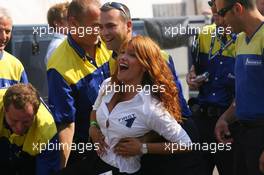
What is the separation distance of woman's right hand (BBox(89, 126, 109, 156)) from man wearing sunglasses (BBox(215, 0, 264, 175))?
857mm

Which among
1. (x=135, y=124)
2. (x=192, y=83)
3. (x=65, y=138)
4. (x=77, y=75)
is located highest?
(x=77, y=75)

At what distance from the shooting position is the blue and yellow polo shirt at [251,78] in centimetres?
384

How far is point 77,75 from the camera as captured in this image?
4.22 metres

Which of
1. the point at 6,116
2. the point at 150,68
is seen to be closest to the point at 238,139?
the point at 150,68

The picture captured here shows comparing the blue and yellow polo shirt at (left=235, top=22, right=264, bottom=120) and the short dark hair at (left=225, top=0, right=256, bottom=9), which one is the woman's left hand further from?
the short dark hair at (left=225, top=0, right=256, bottom=9)

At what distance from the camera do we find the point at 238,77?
3973 millimetres

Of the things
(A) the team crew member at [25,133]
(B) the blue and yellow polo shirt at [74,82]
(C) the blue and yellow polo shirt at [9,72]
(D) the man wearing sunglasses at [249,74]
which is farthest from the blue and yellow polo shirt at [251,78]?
(C) the blue and yellow polo shirt at [9,72]

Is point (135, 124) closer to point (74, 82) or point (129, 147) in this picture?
point (129, 147)

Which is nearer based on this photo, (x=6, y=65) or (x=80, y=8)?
(x=80, y=8)

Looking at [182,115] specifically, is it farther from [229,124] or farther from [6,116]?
[6,116]

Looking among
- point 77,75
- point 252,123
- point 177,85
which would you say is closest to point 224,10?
point 177,85

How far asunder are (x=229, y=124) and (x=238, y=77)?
21.1 inches

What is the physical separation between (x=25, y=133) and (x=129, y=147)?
33.9 inches

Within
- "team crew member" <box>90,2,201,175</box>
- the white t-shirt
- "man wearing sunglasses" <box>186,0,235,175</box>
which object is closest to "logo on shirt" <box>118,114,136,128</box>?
the white t-shirt
